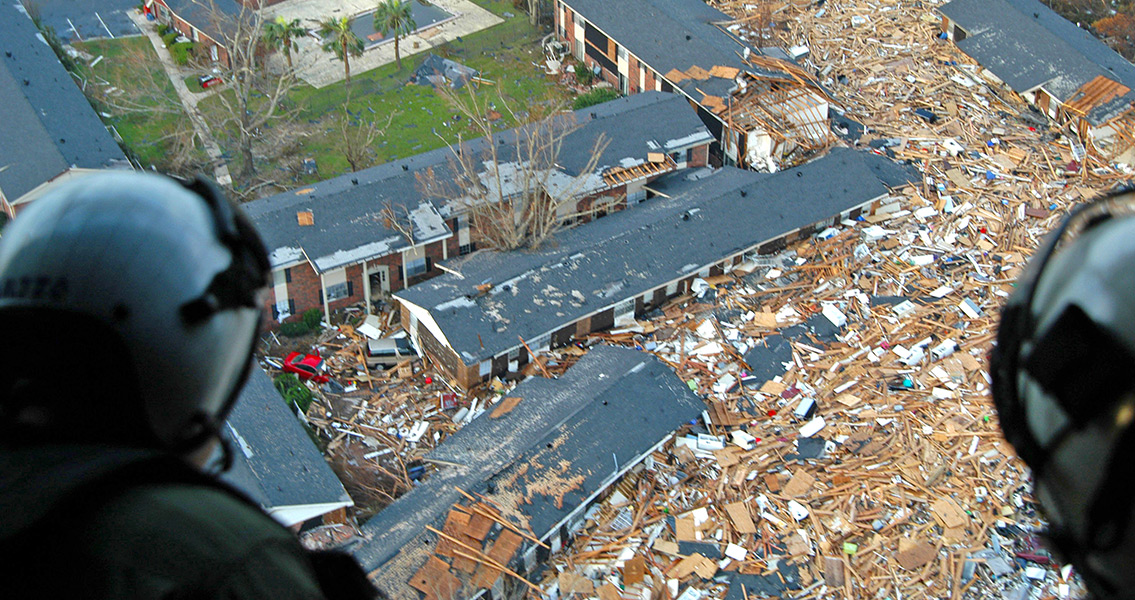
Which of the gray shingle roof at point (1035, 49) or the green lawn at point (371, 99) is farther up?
the gray shingle roof at point (1035, 49)

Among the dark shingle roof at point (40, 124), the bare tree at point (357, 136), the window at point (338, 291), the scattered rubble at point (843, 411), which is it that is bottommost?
the scattered rubble at point (843, 411)

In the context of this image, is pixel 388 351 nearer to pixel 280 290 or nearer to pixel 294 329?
pixel 294 329

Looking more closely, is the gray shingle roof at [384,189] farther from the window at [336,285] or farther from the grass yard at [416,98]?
the grass yard at [416,98]

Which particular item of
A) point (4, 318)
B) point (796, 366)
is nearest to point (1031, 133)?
point (796, 366)

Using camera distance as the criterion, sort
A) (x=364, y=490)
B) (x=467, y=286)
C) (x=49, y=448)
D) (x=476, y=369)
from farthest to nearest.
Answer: (x=467, y=286) < (x=476, y=369) < (x=364, y=490) < (x=49, y=448)

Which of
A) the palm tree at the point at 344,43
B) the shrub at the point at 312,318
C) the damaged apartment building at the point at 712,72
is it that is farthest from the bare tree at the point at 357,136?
the damaged apartment building at the point at 712,72

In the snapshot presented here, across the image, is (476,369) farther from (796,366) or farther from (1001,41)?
(1001,41)

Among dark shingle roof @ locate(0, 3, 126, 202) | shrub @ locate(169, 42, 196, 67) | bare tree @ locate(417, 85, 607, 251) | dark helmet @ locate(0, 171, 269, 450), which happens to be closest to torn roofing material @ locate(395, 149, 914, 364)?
bare tree @ locate(417, 85, 607, 251)
